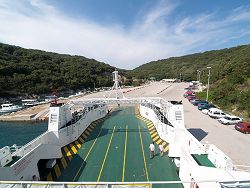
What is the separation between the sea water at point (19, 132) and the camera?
28828mm

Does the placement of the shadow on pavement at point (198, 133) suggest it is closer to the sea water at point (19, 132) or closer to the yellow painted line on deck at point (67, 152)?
the yellow painted line on deck at point (67, 152)

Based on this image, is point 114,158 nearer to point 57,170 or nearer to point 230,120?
point 57,170

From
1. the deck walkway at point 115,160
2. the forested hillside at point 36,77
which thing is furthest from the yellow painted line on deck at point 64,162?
the forested hillside at point 36,77

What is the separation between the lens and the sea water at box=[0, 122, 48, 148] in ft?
94.6

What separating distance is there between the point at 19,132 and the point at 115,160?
75.2ft

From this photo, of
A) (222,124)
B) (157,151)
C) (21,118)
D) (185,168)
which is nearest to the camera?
(185,168)

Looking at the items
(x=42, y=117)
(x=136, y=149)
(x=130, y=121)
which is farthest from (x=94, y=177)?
(x=42, y=117)

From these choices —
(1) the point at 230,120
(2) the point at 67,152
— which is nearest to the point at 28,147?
(2) the point at 67,152

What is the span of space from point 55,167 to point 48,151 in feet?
4.65

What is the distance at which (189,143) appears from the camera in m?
17.1

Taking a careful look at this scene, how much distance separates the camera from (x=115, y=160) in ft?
58.4

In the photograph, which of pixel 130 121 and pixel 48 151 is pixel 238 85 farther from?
pixel 48 151

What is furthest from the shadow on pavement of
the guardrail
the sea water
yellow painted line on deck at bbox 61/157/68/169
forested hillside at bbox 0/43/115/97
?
forested hillside at bbox 0/43/115/97

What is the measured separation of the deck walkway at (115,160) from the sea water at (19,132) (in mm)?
10832
